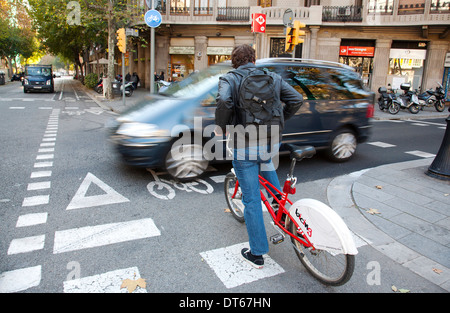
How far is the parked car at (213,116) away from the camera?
5.07 meters

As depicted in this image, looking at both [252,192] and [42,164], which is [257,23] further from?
[252,192]

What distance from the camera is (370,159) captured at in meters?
7.39

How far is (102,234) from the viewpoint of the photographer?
3611 mm

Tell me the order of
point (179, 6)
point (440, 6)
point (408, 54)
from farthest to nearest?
point (179, 6) → point (408, 54) → point (440, 6)

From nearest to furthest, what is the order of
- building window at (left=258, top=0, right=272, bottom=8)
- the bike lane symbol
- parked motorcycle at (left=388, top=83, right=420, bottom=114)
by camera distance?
the bike lane symbol → parked motorcycle at (left=388, top=83, right=420, bottom=114) → building window at (left=258, top=0, right=272, bottom=8)

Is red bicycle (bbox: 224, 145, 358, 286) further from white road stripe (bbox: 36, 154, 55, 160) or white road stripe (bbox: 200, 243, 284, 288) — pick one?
white road stripe (bbox: 36, 154, 55, 160)

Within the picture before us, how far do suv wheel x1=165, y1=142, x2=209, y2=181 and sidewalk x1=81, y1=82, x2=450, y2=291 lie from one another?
2.07m

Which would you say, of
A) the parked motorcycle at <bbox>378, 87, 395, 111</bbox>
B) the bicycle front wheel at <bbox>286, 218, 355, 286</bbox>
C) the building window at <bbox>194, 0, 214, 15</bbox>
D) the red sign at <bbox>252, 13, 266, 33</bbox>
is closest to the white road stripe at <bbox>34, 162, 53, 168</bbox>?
A: the bicycle front wheel at <bbox>286, 218, 355, 286</bbox>

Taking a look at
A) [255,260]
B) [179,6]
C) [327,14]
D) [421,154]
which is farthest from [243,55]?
[179,6]

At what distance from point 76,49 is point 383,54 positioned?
35629 millimetres

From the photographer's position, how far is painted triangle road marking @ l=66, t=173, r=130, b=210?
4363 mm

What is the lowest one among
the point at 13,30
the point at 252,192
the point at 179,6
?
the point at 252,192

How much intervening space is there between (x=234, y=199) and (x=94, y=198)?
1970mm

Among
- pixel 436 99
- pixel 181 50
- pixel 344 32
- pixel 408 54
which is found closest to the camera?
pixel 436 99
